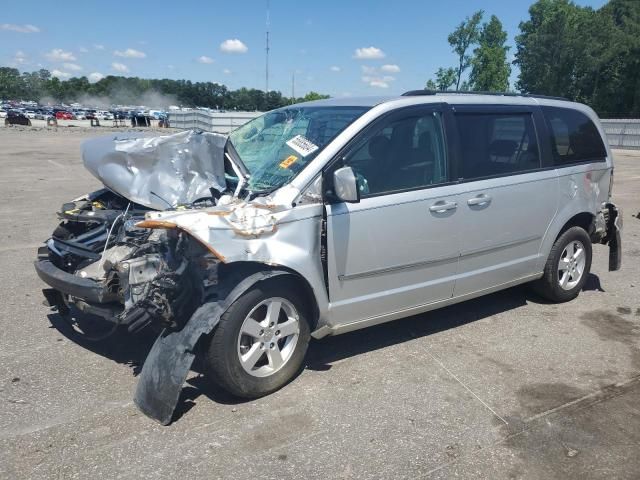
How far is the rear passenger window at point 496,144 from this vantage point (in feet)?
13.9

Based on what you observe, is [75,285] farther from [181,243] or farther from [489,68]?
[489,68]

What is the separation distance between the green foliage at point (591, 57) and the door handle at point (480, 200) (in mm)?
56622

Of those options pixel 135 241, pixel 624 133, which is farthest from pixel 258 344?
pixel 624 133

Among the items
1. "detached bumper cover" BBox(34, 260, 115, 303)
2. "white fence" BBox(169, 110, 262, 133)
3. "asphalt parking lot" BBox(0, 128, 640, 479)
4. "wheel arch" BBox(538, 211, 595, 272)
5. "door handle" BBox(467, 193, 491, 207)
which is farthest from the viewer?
"white fence" BBox(169, 110, 262, 133)

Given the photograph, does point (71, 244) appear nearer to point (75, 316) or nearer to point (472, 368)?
point (75, 316)

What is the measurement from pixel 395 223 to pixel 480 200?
872 mm

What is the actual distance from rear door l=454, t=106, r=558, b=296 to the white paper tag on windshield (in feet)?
3.92

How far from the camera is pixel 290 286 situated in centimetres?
351

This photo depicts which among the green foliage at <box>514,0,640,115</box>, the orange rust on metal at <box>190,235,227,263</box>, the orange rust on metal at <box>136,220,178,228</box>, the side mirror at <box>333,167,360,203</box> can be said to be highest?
the green foliage at <box>514,0,640,115</box>

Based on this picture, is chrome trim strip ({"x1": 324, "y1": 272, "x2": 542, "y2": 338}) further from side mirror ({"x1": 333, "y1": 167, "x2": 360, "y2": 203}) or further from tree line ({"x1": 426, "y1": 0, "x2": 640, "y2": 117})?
tree line ({"x1": 426, "y1": 0, "x2": 640, "y2": 117})

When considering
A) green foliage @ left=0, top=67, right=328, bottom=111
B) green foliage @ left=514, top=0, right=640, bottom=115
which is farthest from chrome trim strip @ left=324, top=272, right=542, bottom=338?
green foliage @ left=0, top=67, right=328, bottom=111

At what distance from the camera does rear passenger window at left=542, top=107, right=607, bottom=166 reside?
4947 millimetres

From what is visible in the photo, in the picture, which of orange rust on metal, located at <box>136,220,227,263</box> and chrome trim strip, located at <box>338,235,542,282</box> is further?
chrome trim strip, located at <box>338,235,542,282</box>

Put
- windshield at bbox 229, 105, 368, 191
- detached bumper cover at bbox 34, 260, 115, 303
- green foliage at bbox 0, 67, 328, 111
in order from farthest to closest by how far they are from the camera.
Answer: green foliage at bbox 0, 67, 328, 111, windshield at bbox 229, 105, 368, 191, detached bumper cover at bbox 34, 260, 115, 303
